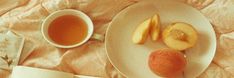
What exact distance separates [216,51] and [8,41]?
396 millimetres

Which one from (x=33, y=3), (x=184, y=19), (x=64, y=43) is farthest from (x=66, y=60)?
(x=184, y=19)

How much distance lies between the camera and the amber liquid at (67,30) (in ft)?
2.32

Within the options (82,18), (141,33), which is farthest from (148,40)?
(82,18)

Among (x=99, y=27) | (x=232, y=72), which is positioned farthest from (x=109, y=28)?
(x=232, y=72)

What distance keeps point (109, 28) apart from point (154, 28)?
0.09 meters

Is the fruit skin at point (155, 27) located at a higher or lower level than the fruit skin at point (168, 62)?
higher

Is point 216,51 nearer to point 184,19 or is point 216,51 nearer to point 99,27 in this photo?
point 184,19

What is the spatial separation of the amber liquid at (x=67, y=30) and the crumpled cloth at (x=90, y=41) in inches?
0.7

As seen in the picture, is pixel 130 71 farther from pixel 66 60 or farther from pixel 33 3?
pixel 33 3

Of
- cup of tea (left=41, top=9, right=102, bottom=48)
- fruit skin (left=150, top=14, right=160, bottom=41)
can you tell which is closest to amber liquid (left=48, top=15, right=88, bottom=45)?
cup of tea (left=41, top=9, right=102, bottom=48)

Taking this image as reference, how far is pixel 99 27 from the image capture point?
2.37ft

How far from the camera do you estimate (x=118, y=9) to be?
730mm

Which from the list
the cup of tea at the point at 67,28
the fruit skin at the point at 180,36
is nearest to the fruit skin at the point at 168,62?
the fruit skin at the point at 180,36

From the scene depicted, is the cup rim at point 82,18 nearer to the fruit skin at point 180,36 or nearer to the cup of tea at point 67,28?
the cup of tea at point 67,28
